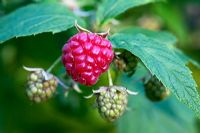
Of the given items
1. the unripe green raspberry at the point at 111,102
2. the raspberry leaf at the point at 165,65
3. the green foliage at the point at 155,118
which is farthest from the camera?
the green foliage at the point at 155,118

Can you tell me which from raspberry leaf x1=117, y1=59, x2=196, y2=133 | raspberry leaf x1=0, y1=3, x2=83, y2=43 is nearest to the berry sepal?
→ raspberry leaf x1=0, y1=3, x2=83, y2=43

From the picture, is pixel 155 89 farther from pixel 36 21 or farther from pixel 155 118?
pixel 155 118

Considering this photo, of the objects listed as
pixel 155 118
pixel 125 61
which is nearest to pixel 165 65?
pixel 125 61

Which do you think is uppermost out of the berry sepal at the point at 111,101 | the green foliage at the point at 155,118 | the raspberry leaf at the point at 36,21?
the raspberry leaf at the point at 36,21

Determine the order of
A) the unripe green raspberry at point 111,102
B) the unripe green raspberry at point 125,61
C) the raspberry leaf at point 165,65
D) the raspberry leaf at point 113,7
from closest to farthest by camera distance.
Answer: the raspberry leaf at point 165,65 < the unripe green raspberry at point 111,102 < the unripe green raspberry at point 125,61 < the raspberry leaf at point 113,7

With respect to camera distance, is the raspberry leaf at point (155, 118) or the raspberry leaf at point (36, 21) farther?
the raspberry leaf at point (155, 118)

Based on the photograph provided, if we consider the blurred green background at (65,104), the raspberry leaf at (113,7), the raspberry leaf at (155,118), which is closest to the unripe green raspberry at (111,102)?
the raspberry leaf at (113,7)

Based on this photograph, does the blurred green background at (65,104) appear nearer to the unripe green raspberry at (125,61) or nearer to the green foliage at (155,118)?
the green foliage at (155,118)

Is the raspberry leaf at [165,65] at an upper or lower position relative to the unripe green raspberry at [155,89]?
upper
